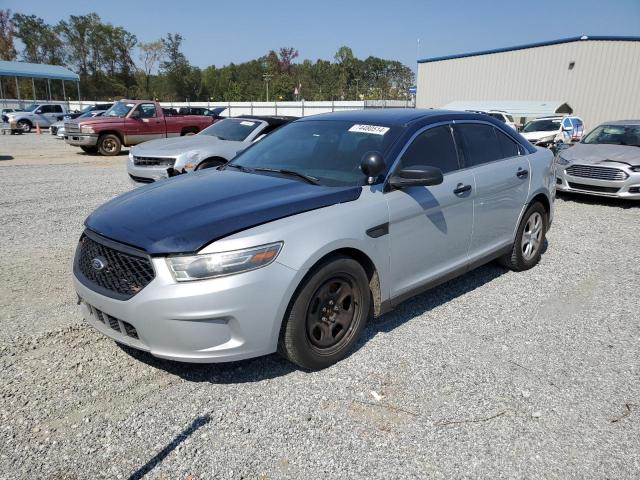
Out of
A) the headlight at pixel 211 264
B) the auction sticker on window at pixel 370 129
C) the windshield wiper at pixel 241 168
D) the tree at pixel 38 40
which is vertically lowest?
the headlight at pixel 211 264

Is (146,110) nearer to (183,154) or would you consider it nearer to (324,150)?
(183,154)

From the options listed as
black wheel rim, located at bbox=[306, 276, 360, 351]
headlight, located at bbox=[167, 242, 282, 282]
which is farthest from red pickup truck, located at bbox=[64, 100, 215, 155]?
headlight, located at bbox=[167, 242, 282, 282]

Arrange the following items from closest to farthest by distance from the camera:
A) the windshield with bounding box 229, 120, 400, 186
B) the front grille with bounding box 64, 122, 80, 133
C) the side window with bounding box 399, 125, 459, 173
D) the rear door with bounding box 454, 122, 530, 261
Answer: the windshield with bounding box 229, 120, 400, 186
the side window with bounding box 399, 125, 459, 173
the rear door with bounding box 454, 122, 530, 261
the front grille with bounding box 64, 122, 80, 133

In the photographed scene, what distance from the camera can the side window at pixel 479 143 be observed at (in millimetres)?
4375

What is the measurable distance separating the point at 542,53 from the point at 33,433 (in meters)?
34.4

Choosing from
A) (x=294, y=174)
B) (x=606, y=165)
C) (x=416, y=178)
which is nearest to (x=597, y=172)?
(x=606, y=165)

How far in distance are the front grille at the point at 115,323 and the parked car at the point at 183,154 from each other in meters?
5.02

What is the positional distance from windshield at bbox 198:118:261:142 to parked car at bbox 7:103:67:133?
26207mm

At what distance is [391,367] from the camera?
3354 millimetres

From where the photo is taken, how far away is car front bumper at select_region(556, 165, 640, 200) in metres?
8.83

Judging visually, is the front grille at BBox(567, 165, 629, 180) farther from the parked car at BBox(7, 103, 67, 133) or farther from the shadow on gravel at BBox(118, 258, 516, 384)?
the parked car at BBox(7, 103, 67, 133)

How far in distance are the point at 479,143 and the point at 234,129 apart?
6.36 meters

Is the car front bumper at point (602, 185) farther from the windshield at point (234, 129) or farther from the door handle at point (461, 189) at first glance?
the door handle at point (461, 189)

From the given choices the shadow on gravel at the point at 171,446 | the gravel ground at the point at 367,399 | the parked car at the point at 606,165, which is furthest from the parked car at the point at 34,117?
the shadow on gravel at the point at 171,446
